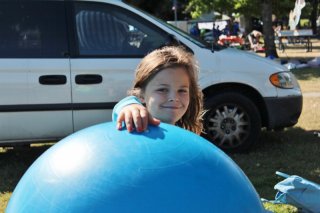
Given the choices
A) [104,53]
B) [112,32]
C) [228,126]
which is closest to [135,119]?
[104,53]

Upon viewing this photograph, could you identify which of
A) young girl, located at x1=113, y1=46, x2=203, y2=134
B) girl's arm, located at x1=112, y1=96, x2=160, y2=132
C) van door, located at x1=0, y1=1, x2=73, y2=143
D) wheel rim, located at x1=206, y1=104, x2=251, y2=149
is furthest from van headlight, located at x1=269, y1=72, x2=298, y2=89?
girl's arm, located at x1=112, y1=96, x2=160, y2=132

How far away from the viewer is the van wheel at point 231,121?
236 inches

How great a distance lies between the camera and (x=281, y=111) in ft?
20.3

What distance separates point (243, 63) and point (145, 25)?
115 centimetres

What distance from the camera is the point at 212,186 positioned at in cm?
175

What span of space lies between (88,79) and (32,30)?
77 centimetres

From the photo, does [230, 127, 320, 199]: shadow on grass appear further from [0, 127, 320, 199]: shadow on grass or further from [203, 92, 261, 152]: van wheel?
[203, 92, 261, 152]: van wheel

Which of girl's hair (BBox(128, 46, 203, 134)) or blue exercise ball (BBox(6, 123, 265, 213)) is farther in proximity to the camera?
girl's hair (BBox(128, 46, 203, 134))

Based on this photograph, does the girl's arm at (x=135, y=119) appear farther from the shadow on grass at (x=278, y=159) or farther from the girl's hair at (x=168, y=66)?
the shadow on grass at (x=278, y=159)

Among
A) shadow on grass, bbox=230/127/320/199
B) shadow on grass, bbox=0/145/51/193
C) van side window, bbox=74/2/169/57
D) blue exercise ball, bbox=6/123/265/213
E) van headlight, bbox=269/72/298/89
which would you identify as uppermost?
van side window, bbox=74/2/169/57

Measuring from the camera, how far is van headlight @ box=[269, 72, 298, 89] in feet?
20.2

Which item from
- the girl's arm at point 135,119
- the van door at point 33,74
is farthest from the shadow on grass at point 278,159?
the girl's arm at point 135,119

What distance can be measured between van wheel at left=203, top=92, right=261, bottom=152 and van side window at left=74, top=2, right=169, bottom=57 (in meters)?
0.91

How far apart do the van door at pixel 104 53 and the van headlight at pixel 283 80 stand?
51.3 inches
